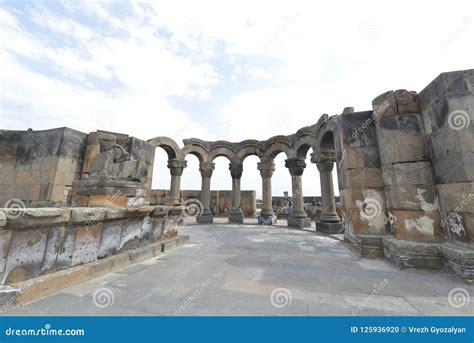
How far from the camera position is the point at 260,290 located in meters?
2.36

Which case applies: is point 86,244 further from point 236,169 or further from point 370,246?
point 236,169

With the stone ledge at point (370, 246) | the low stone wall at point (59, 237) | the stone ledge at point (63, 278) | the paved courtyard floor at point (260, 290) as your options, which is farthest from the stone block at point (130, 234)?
the stone ledge at point (370, 246)

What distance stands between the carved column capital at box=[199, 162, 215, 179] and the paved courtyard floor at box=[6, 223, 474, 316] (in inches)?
323

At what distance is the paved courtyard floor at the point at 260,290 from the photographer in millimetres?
1910

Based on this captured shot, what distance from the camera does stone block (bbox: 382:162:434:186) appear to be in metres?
3.64

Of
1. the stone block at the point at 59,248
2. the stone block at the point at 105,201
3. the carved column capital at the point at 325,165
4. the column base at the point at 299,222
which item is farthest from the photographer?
the column base at the point at 299,222

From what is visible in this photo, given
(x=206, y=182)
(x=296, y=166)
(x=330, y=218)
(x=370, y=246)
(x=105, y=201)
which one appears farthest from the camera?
(x=206, y=182)

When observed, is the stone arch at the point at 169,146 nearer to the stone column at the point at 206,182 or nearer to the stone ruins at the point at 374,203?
the stone column at the point at 206,182

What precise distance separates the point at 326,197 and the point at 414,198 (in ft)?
14.3

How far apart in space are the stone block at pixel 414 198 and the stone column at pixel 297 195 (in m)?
5.19

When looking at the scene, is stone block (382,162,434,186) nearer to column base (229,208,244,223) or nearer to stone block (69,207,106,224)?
stone block (69,207,106,224)

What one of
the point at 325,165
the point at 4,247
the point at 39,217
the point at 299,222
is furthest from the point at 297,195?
the point at 4,247

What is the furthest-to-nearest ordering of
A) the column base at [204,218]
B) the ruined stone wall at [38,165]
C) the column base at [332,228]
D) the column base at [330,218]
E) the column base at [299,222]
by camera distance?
the column base at [204,218] → the column base at [299,222] → the column base at [330,218] → the column base at [332,228] → the ruined stone wall at [38,165]
